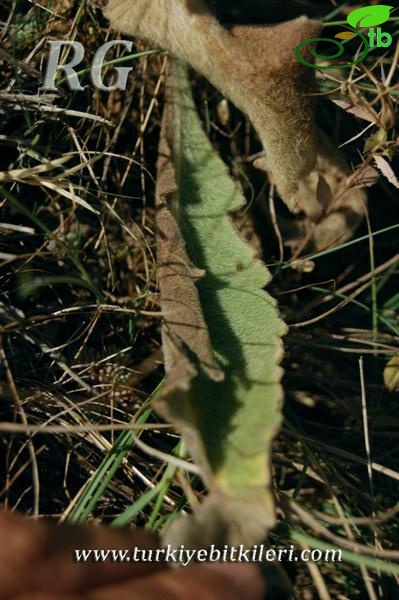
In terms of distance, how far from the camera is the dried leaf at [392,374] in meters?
1.37

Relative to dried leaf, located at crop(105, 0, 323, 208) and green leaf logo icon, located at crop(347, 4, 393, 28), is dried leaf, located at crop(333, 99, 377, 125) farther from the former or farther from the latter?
green leaf logo icon, located at crop(347, 4, 393, 28)

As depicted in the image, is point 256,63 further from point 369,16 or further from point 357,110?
point 369,16

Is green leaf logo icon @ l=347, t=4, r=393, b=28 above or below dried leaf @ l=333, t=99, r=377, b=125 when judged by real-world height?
above

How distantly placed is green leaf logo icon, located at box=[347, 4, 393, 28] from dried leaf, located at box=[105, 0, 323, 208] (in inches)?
7.8

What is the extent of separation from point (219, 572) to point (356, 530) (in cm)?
39

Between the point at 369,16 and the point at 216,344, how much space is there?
0.73 metres

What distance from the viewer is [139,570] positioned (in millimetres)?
905

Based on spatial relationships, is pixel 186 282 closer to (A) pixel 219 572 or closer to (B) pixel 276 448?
(B) pixel 276 448

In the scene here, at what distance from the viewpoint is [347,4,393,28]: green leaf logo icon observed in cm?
144

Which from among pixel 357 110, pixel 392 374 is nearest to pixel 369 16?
pixel 357 110

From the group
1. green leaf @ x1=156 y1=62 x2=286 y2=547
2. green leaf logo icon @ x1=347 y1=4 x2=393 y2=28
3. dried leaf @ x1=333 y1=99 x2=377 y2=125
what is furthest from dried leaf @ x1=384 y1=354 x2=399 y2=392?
green leaf logo icon @ x1=347 y1=4 x2=393 y2=28

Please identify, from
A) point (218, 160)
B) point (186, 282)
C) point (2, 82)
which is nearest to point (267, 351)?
point (186, 282)

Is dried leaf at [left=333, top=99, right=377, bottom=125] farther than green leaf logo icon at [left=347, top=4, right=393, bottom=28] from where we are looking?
No

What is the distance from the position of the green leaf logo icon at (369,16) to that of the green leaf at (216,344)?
0.34 metres
